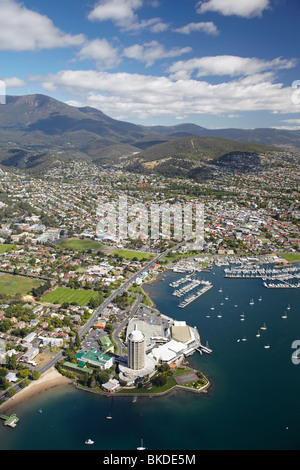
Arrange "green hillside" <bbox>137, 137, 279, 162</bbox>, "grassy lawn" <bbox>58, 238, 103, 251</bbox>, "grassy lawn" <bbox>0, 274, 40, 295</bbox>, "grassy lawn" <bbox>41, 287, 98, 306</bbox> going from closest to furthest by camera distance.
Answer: "grassy lawn" <bbox>41, 287, 98, 306</bbox>, "grassy lawn" <bbox>0, 274, 40, 295</bbox>, "grassy lawn" <bbox>58, 238, 103, 251</bbox>, "green hillside" <bbox>137, 137, 279, 162</bbox>

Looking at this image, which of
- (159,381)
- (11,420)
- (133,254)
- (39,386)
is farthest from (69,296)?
(11,420)

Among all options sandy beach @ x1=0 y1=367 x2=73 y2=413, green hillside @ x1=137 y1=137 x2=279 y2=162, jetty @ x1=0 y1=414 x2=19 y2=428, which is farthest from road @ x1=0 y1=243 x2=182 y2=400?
green hillside @ x1=137 y1=137 x2=279 y2=162

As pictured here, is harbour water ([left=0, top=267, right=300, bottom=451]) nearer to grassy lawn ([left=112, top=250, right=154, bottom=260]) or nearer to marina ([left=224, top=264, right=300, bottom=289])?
marina ([left=224, top=264, right=300, bottom=289])

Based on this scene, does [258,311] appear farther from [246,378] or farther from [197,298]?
[246,378]

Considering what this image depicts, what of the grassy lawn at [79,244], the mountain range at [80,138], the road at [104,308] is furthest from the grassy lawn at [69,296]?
the mountain range at [80,138]

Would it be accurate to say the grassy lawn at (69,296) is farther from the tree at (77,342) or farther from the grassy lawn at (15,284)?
the tree at (77,342)

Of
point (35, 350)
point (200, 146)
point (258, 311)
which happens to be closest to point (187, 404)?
point (35, 350)
